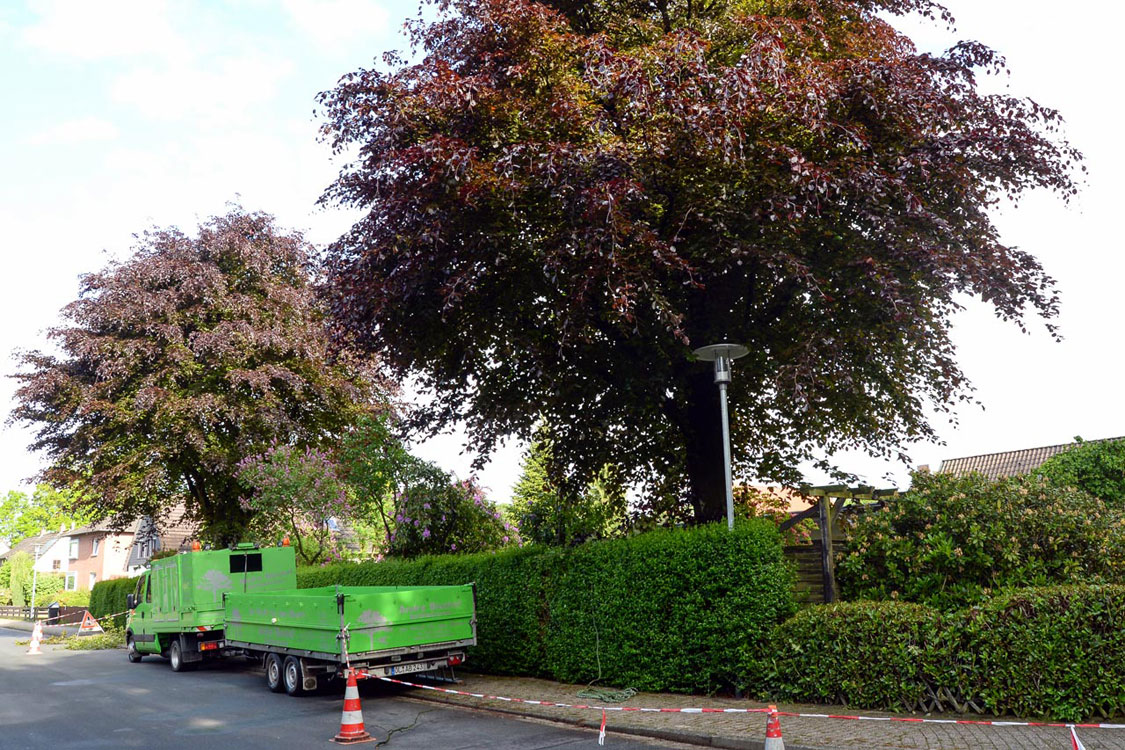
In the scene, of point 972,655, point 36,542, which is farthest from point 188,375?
point 36,542

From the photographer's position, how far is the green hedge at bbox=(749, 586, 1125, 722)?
824cm

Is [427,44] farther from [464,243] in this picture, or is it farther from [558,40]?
[464,243]

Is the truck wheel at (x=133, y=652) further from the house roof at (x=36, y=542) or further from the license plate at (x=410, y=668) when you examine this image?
the house roof at (x=36, y=542)

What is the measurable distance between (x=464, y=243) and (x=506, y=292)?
143cm

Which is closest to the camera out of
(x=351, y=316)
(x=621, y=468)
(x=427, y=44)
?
(x=351, y=316)

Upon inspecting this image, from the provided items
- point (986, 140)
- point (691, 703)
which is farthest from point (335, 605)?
point (986, 140)

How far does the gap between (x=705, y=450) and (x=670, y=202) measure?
4.44 metres

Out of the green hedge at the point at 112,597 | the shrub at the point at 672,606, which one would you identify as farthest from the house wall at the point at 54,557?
the shrub at the point at 672,606

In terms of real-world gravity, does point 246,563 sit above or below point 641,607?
above

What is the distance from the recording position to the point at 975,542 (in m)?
9.98

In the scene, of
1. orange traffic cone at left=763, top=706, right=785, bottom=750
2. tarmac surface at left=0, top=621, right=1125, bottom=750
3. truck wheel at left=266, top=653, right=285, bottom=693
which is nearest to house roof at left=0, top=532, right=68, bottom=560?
truck wheel at left=266, top=653, right=285, bottom=693

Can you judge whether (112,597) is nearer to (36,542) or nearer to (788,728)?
(788,728)

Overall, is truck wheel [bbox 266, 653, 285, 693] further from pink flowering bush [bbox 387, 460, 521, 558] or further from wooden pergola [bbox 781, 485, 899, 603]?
wooden pergola [bbox 781, 485, 899, 603]

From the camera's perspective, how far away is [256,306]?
2847 centimetres
